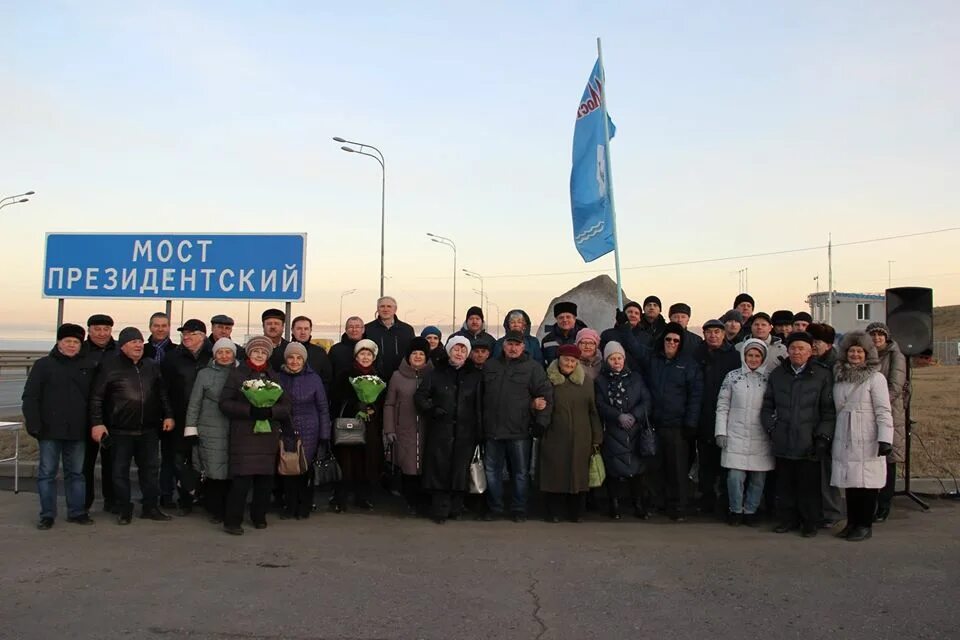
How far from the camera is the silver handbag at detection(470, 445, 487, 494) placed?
7266 mm

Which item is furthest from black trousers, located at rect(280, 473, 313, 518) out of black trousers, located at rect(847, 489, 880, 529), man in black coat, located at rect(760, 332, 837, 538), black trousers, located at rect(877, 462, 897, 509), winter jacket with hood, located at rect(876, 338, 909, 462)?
winter jacket with hood, located at rect(876, 338, 909, 462)

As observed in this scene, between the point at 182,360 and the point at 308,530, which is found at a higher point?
the point at 182,360

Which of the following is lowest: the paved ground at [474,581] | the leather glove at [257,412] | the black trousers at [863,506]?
the paved ground at [474,581]

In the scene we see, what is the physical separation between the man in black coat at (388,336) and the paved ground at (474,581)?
6.53ft

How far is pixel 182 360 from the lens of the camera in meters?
7.63

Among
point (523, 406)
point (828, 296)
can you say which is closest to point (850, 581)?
point (523, 406)

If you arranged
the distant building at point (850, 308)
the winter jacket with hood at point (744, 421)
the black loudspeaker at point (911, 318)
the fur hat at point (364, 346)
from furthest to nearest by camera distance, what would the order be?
the distant building at point (850, 308) < the black loudspeaker at point (911, 318) < the fur hat at point (364, 346) < the winter jacket with hood at point (744, 421)

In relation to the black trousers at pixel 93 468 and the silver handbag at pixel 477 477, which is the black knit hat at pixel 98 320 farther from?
the silver handbag at pixel 477 477

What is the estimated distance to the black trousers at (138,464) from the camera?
7012mm

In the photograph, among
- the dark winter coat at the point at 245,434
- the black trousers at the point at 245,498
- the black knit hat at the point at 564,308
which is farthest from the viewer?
the black knit hat at the point at 564,308

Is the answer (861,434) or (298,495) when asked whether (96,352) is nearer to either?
(298,495)

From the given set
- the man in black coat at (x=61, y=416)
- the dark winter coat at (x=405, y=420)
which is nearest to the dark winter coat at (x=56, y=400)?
the man in black coat at (x=61, y=416)

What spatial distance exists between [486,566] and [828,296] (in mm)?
56271

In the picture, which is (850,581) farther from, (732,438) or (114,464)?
(114,464)
